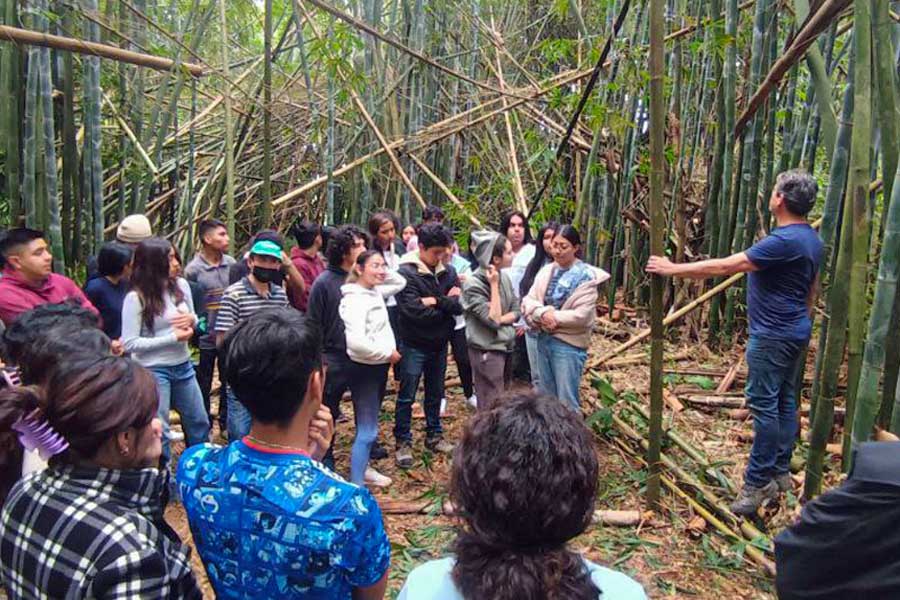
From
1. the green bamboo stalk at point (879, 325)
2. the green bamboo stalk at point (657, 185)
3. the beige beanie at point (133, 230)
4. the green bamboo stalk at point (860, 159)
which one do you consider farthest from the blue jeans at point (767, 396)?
the beige beanie at point (133, 230)

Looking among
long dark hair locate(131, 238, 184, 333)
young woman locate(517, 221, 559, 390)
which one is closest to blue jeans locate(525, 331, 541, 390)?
young woman locate(517, 221, 559, 390)

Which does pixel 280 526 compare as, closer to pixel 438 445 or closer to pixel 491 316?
pixel 491 316

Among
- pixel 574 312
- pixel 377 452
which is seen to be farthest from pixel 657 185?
pixel 377 452

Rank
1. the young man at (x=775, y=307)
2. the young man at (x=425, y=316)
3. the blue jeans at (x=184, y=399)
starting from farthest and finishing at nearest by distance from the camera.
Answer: the young man at (x=425, y=316) < the blue jeans at (x=184, y=399) < the young man at (x=775, y=307)

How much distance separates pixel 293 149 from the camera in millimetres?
8180

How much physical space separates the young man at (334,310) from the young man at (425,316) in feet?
1.44

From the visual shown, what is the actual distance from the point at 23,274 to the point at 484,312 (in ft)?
6.90

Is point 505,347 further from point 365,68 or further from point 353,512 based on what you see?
point 365,68

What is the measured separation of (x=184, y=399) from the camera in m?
2.94

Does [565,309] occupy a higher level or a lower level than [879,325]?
lower

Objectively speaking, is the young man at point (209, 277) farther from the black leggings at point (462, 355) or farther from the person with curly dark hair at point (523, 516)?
the person with curly dark hair at point (523, 516)

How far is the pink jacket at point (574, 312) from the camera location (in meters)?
3.20


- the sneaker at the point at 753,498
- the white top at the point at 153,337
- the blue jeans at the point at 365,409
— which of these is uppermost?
the white top at the point at 153,337

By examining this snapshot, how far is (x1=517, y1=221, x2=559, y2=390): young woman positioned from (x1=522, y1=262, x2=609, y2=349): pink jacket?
25 centimetres
